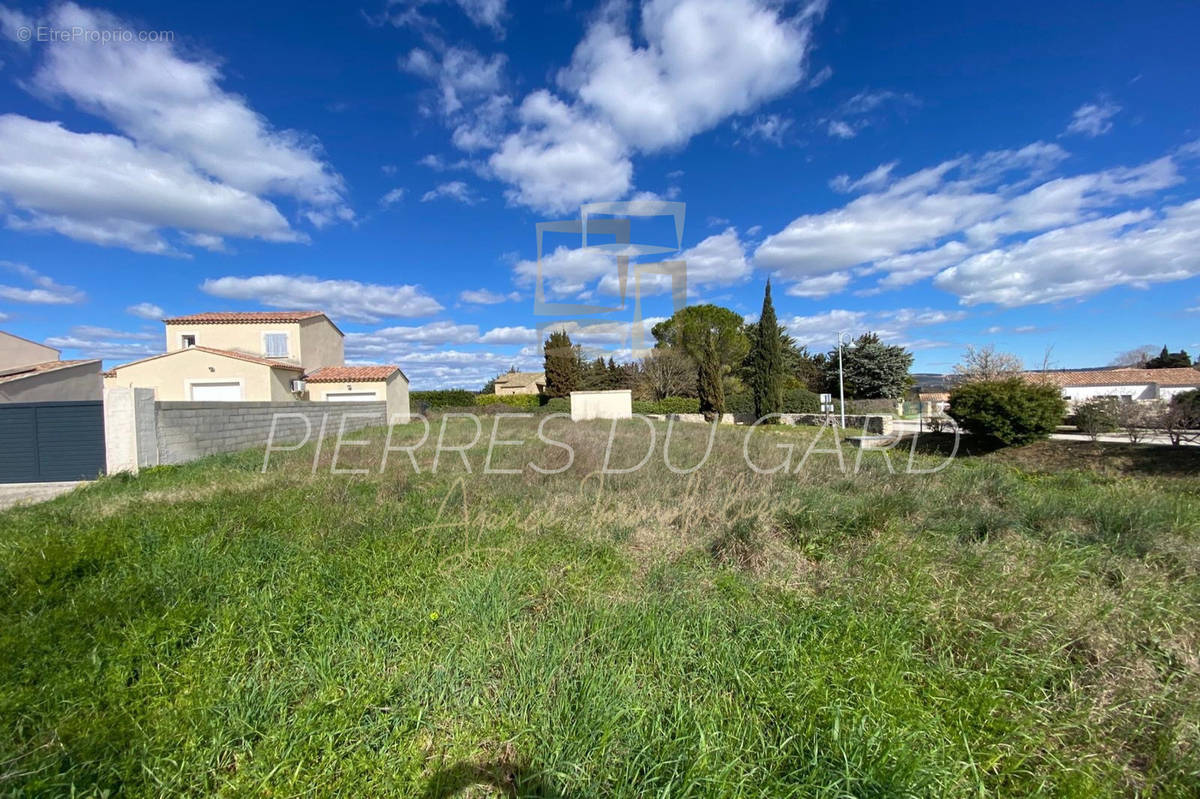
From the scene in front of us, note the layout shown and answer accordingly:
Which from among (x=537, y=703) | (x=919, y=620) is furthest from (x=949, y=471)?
(x=537, y=703)

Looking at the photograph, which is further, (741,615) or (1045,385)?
(1045,385)

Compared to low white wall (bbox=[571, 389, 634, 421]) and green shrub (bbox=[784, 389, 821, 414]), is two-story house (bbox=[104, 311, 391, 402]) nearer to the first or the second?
low white wall (bbox=[571, 389, 634, 421])

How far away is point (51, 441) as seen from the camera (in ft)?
24.5

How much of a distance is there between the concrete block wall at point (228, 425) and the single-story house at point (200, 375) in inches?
149

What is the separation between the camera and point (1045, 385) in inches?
496

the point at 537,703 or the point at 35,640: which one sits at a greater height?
the point at 35,640

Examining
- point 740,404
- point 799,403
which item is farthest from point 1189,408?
point 740,404

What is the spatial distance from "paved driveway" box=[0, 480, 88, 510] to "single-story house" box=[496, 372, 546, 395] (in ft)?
94.0

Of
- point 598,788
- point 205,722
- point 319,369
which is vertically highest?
point 319,369

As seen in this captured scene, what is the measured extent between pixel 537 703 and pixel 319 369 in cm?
2206

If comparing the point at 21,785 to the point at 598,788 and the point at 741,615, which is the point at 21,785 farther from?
the point at 741,615

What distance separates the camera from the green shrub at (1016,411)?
1214cm

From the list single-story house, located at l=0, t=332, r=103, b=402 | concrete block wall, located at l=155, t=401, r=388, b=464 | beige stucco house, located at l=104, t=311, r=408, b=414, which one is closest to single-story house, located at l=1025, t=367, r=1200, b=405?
beige stucco house, located at l=104, t=311, r=408, b=414

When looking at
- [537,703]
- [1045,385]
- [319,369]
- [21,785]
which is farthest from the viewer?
[319,369]
